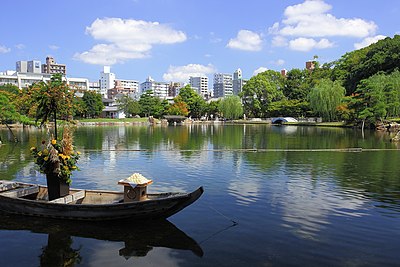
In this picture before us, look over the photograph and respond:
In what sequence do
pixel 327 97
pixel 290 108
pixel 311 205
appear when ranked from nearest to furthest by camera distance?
pixel 311 205, pixel 327 97, pixel 290 108

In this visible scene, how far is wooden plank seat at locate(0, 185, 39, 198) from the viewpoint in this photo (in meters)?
10.6

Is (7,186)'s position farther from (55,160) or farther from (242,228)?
(242,228)

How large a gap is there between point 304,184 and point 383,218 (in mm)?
4919

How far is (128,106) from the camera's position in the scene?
98375mm

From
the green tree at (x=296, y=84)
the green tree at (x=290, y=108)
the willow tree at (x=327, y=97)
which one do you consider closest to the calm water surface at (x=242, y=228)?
the willow tree at (x=327, y=97)

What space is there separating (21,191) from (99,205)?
131 inches

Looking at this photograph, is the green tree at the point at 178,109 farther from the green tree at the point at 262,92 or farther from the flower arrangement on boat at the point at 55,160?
the flower arrangement on boat at the point at 55,160

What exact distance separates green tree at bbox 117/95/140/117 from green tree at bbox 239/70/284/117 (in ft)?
103

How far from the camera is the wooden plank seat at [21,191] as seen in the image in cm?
1063

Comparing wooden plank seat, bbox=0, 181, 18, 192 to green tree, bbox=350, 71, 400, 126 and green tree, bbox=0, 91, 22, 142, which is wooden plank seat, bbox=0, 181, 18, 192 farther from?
green tree, bbox=350, 71, 400, 126

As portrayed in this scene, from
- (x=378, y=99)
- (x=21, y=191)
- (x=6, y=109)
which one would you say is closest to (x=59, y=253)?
(x=21, y=191)

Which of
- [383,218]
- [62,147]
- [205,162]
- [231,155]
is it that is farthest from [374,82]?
[62,147]

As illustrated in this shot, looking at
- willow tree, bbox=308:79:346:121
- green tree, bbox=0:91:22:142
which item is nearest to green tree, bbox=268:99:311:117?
willow tree, bbox=308:79:346:121

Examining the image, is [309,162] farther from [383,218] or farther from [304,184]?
A: [383,218]
